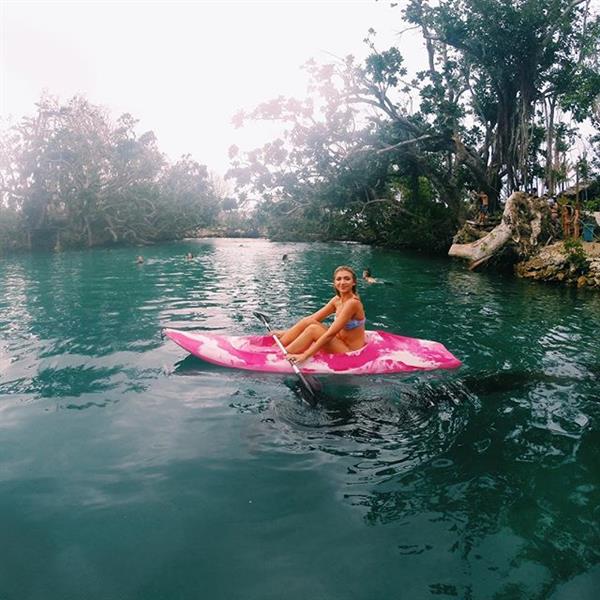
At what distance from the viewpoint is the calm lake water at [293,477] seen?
2721 millimetres

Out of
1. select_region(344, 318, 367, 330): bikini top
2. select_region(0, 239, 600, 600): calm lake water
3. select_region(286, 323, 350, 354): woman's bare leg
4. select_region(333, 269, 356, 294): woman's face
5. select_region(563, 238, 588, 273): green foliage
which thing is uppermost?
select_region(563, 238, 588, 273): green foliage

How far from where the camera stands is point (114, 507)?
336 cm

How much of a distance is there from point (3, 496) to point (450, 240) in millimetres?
24950

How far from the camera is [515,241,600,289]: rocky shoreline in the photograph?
44.8ft

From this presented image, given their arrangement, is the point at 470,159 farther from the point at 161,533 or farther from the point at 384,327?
the point at 161,533

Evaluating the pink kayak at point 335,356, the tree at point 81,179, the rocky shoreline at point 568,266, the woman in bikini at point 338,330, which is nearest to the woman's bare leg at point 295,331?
the woman in bikini at point 338,330

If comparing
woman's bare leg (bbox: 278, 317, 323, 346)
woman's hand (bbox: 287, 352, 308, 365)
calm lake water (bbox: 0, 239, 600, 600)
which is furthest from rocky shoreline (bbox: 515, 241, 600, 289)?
woman's hand (bbox: 287, 352, 308, 365)

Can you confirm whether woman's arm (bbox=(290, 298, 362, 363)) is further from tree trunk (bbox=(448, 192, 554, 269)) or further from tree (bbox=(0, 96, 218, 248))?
tree (bbox=(0, 96, 218, 248))

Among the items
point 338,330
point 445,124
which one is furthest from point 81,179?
point 338,330

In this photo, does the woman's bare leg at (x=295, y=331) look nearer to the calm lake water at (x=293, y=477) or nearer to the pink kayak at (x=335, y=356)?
the pink kayak at (x=335, y=356)

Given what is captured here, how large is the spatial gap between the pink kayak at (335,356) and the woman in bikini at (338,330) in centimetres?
14

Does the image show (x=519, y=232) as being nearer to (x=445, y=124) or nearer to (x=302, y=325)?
(x=445, y=124)

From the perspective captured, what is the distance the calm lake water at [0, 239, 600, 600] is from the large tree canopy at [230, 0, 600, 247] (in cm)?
1367

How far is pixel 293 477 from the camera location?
3.71 meters
